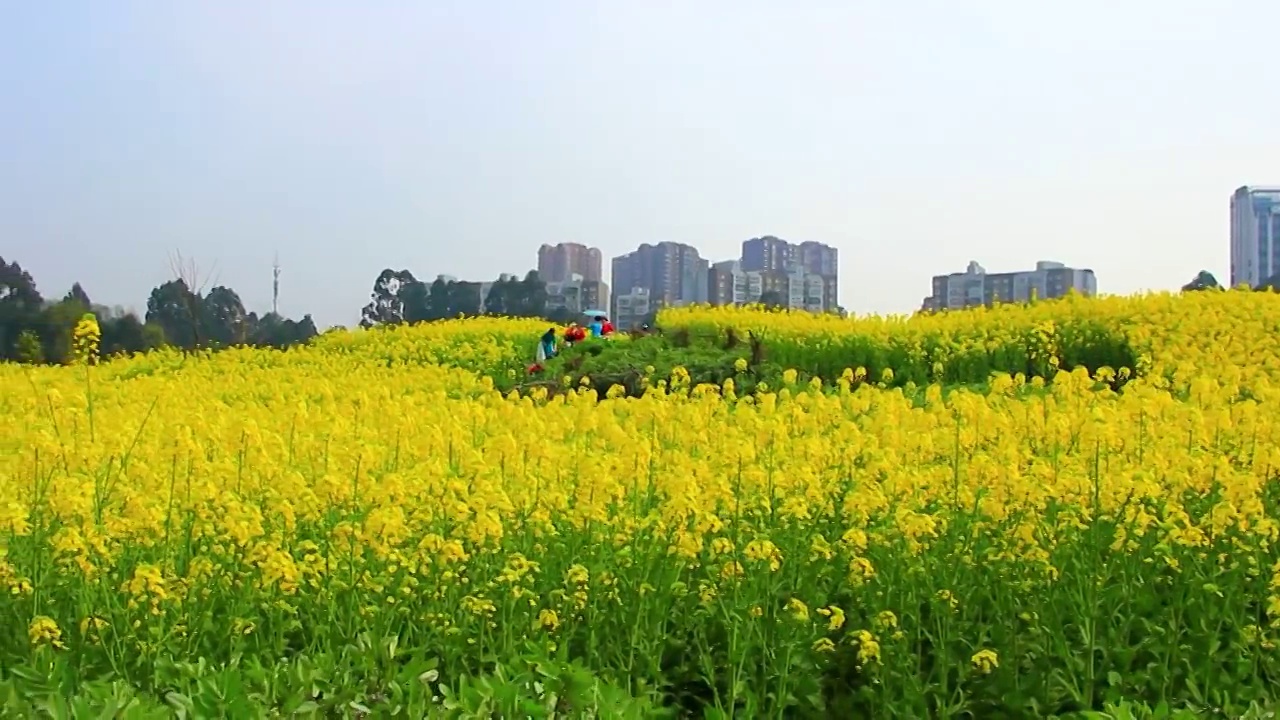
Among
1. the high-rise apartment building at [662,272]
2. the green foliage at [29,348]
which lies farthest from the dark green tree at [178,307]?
the high-rise apartment building at [662,272]

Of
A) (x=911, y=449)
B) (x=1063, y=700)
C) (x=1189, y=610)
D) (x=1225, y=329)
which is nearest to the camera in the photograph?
(x=1063, y=700)

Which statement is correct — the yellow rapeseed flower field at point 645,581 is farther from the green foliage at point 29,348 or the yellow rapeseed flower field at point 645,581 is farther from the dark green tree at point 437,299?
the dark green tree at point 437,299

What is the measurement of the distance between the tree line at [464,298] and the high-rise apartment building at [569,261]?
1906mm

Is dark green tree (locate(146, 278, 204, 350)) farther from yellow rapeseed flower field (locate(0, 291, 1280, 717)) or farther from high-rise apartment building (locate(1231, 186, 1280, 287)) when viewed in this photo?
high-rise apartment building (locate(1231, 186, 1280, 287))

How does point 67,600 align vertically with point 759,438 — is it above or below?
below

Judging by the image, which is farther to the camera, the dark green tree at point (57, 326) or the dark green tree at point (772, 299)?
the dark green tree at point (772, 299)

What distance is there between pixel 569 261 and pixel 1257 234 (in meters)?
10.9

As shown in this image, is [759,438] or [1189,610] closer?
[1189,610]

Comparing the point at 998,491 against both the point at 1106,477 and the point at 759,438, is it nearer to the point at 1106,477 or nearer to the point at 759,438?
the point at 1106,477

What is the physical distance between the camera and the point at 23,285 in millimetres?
13992

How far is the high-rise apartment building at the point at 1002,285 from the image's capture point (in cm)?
1299

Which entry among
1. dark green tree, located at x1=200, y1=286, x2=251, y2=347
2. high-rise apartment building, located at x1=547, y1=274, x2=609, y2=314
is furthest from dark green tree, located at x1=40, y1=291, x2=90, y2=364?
high-rise apartment building, located at x1=547, y1=274, x2=609, y2=314

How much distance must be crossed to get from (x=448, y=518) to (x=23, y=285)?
12669 mm

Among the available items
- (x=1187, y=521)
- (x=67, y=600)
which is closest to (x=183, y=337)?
(x=67, y=600)
